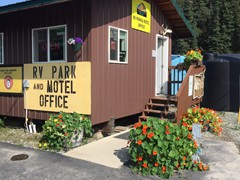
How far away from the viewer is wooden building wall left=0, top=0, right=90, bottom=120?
287 inches

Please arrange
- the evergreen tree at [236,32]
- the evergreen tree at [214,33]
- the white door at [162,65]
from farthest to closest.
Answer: the evergreen tree at [236,32], the evergreen tree at [214,33], the white door at [162,65]

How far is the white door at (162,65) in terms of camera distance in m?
10.9

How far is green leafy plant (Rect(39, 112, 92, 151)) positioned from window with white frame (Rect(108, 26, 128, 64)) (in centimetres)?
199

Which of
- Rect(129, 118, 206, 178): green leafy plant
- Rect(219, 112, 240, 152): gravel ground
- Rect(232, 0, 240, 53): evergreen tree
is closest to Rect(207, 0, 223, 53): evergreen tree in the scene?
Rect(232, 0, 240, 53): evergreen tree

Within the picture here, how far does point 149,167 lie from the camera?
5043 millimetres

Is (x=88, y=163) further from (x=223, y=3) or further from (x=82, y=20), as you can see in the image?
(x=223, y=3)

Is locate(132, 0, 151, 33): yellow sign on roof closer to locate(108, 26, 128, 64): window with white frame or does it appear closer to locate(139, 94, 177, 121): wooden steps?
locate(108, 26, 128, 64): window with white frame

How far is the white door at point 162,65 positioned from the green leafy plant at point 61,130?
4801 mm

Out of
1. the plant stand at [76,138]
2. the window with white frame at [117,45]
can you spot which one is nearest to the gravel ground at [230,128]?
the window with white frame at [117,45]

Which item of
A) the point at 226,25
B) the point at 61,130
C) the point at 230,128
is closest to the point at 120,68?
the point at 61,130

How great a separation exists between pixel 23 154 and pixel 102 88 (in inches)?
98.8

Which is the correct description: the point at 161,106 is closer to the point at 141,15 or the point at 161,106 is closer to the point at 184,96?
the point at 184,96

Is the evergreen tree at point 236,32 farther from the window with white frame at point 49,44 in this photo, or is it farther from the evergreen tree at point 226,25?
the window with white frame at point 49,44

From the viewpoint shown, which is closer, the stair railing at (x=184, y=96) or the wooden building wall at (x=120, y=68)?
the wooden building wall at (x=120, y=68)
